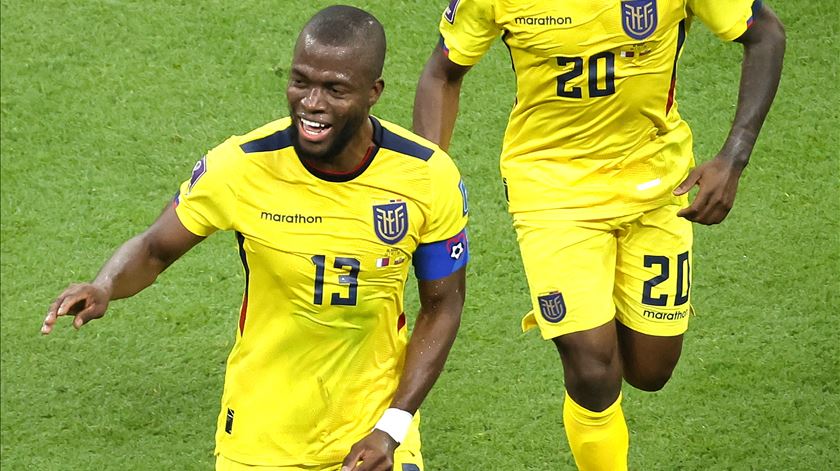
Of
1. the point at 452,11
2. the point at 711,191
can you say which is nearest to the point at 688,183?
the point at 711,191

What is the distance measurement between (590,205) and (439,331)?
1279 millimetres

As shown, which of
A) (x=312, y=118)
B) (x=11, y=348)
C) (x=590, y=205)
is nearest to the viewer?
(x=312, y=118)

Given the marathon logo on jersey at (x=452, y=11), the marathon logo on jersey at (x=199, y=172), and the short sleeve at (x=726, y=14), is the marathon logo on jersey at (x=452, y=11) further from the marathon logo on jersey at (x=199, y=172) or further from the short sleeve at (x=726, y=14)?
the marathon logo on jersey at (x=199, y=172)

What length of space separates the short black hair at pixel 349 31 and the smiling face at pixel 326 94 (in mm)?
15

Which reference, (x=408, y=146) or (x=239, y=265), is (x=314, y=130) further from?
(x=239, y=265)

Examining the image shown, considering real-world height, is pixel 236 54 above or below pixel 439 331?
below

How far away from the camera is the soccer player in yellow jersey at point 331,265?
4.48 metres

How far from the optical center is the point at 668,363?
6082 mm

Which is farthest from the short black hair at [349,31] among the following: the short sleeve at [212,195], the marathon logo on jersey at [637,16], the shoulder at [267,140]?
the marathon logo on jersey at [637,16]

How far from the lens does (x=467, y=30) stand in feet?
18.7

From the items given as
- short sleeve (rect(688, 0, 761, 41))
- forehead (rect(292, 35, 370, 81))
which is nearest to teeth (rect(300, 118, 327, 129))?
forehead (rect(292, 35, 370, 81))

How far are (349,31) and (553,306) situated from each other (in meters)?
1.72

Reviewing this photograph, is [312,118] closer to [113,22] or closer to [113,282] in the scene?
[113,282]

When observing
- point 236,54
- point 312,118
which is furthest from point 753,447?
point 236,54
